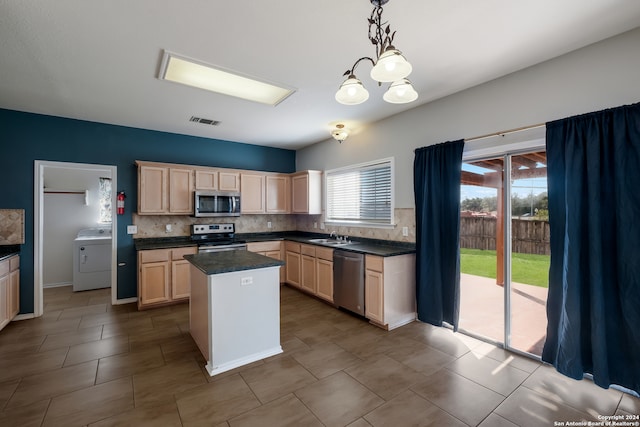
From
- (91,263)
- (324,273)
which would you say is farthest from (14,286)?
(324,273)

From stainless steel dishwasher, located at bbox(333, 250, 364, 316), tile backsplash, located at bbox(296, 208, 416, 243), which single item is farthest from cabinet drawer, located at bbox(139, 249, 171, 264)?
tile backsplash, located at bbox(296, 208, 416, 243)

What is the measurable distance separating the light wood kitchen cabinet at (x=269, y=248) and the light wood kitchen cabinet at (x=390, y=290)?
2175 mm

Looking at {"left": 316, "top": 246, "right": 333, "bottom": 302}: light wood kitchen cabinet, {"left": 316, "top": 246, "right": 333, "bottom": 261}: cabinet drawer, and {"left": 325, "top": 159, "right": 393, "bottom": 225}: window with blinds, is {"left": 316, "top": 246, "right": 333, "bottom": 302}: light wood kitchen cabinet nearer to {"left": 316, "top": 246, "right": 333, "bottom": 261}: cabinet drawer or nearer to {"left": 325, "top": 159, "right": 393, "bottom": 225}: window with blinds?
{"left": 316, "top": 246, "right": 333, "bottom": 261}: cabinet drawer

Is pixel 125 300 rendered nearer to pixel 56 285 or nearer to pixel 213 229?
pixel 213 229

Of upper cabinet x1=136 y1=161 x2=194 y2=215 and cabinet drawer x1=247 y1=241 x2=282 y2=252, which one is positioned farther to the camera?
cabinet drawer x1=247 y1=241 x2=282 y2=252

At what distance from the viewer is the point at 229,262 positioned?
273cm

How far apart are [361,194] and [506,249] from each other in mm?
2237

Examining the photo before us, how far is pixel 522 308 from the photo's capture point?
116 inches

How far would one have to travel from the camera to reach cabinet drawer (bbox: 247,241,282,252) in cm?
504

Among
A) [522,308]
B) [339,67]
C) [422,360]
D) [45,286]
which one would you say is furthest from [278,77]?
[45,286]

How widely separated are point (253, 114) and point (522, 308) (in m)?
3.92

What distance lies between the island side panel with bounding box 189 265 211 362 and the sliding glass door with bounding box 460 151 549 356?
276cm

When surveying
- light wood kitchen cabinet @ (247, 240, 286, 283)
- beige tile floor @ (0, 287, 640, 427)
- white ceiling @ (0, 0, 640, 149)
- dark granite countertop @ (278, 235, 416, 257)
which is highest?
white ceiling @ (0, 0, 640, 149)

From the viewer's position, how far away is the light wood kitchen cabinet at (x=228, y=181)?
5.00 meters
